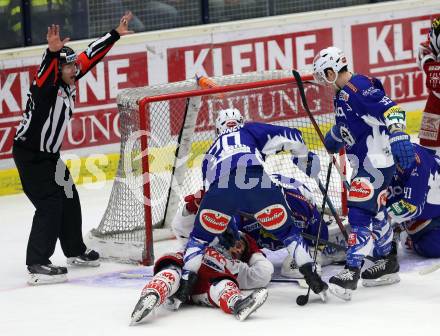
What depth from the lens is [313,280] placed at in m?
6.12

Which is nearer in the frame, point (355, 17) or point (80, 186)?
point (80, 186)

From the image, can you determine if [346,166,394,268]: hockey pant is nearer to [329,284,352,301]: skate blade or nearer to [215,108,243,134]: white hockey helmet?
[329,284,352,301]: skate blade

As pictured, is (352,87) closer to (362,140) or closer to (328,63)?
(328,63)

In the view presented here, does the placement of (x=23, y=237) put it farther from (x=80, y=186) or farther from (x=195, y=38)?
(x=195, y=38)

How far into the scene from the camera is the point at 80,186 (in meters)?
9.59

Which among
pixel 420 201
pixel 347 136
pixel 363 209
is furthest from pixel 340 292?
pixel 420 201

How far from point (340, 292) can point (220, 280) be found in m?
0.60

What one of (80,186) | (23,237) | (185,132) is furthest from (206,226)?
(80,186)

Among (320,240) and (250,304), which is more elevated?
(320,240)

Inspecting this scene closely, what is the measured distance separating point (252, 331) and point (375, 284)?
1.09 m

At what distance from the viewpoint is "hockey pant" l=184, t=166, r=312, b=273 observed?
6.13 meters

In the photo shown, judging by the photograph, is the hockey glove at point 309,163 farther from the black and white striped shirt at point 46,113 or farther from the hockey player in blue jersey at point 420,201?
the black and white striped shirt at point 46,113

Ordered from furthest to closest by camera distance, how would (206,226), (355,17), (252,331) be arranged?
(355,17), (206,226), (252,331)

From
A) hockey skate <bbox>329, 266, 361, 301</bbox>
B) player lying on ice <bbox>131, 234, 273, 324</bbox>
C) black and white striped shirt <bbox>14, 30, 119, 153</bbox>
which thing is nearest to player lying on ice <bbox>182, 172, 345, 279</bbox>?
player lying on ice <bbox>131, 234, 273, 324</bbox>
